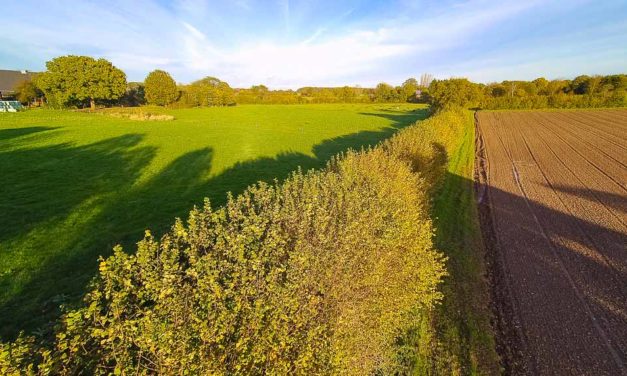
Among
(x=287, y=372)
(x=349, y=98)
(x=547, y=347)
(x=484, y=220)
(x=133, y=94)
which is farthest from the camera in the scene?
(x=349, y=98)

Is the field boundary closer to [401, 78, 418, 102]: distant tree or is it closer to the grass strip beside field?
the grass strip beside field

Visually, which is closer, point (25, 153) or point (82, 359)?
point (82, 359)

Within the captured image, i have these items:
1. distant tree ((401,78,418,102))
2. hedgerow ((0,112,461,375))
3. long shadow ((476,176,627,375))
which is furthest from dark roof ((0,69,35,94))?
distant tree ((401,78,418,102))

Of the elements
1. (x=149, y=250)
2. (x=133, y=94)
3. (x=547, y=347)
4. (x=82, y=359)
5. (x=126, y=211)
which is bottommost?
(x=547, y=347)

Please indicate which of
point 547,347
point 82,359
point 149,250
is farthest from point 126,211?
point 547,347

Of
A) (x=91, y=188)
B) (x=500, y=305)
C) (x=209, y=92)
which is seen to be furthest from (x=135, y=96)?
(x=500, y=305)

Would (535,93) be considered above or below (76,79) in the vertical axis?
below

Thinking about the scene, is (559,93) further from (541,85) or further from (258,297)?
(258,297)

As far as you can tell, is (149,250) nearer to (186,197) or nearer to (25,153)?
(186,197)
